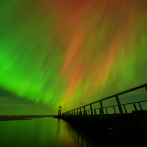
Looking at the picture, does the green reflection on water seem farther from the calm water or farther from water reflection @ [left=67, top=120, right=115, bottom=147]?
water reflection @ [left=67, top=120, right=115, bottom=147]

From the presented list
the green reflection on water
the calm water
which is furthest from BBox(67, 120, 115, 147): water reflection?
the green reflection on water

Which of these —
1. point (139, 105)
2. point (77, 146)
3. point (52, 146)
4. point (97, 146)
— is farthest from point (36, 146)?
point (139, 105)

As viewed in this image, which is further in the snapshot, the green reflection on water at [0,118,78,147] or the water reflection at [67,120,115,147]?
the green reflection on water at [0,118,78,147]

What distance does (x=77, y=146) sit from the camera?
2549mm

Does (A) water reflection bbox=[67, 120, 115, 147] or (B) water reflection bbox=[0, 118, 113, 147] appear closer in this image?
(A) water reflection bbox=[67, 120, 115, 147]

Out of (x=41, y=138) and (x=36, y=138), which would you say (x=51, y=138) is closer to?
(x=41, y=138)

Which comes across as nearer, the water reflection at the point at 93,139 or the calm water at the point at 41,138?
the water reflection at the point at 93,139

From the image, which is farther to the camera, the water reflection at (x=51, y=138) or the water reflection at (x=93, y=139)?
the water reflection at (x=51, y=138)

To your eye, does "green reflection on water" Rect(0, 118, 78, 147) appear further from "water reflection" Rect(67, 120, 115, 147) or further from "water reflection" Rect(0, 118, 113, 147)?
"water reflection" Rect(67, 120, 115, 147)

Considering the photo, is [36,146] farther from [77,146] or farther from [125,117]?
[125,117]

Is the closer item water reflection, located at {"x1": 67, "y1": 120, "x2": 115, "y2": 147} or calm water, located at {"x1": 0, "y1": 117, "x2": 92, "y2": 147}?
water reflection, located at {"x1": 67, "y1": 120, "x2": 115, "y2": 147}

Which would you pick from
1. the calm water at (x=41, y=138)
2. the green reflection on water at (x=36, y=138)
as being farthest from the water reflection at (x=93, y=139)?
the green reflection on water at (x=36, y=138)

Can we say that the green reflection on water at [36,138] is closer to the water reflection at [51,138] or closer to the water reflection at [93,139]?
the water reflection at [51,138]

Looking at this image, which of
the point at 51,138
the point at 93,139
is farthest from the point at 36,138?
the point at 93,139
